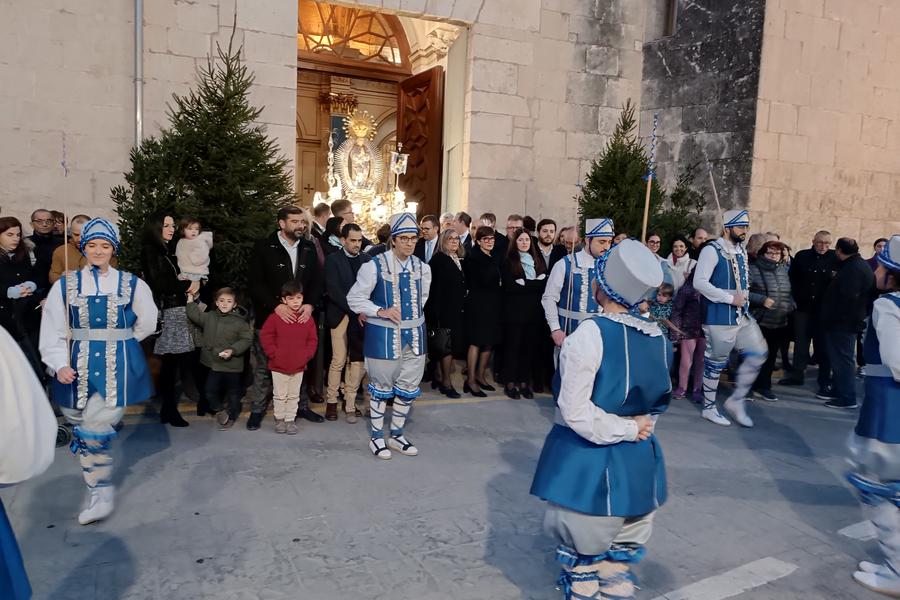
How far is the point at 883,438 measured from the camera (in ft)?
11.9

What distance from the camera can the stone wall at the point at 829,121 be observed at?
1045cm

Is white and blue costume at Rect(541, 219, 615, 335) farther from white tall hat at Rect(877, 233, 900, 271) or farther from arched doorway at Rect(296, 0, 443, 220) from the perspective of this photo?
arched doorway at Rect(296, 0, 443, 220)

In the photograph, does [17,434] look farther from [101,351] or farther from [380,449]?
[380,449]

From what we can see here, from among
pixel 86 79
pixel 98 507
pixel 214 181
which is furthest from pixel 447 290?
pixel 86 79

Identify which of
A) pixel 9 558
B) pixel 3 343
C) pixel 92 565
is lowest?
pixel 92 565

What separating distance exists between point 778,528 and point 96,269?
4549 mm

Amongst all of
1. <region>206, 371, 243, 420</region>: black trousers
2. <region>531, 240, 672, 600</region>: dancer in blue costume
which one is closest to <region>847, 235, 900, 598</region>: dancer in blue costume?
<region>531, 240, 672, 600</region>: dancer in blue costume

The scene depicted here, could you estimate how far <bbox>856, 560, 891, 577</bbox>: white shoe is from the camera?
3.64 meters

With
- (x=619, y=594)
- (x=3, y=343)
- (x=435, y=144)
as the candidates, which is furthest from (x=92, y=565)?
(x=435, y=144)

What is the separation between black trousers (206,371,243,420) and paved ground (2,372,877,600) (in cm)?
24

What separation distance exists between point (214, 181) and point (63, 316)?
2.54 meters

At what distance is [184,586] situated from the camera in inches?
132

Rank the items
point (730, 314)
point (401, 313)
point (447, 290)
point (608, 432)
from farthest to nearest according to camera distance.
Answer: point (447, 290) → point (730, 314) → point (401, 313) → point (608, 432)

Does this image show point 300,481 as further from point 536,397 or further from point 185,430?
point 536,397
